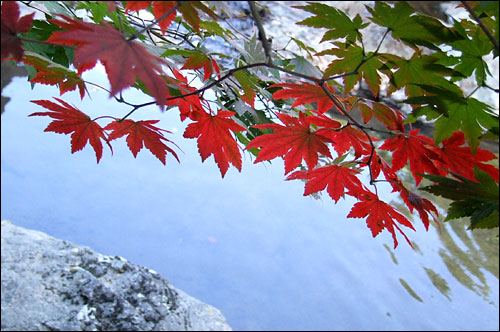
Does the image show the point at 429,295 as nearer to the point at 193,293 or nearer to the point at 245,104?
the point at 193,293

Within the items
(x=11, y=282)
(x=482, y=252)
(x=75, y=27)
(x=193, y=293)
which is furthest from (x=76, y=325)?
(x=482, y=252)

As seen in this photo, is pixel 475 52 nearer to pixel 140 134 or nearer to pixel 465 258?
pixel 140 134

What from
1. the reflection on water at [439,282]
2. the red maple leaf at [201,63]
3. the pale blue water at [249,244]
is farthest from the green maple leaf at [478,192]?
the reflection on water at [439,282]

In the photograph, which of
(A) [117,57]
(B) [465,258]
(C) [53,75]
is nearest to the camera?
(A) [117,57]

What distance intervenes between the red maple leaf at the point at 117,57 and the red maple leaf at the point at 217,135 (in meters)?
0.20

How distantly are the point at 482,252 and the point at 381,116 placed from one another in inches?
105

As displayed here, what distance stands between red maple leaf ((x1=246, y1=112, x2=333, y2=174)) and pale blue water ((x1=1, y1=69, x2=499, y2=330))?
4.99 feet

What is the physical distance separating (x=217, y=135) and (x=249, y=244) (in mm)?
1986

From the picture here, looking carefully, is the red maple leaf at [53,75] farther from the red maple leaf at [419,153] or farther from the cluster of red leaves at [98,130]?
the red maple leaf at [419,153]

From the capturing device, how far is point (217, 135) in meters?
0.46

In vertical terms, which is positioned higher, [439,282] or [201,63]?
[439,282]

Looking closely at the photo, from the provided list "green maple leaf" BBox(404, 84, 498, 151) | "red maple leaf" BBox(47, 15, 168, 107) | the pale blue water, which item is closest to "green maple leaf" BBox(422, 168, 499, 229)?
"green maple leaf" BBox(404, 84, 498, 151)

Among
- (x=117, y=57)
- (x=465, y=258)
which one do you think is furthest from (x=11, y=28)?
(x=465, y=258)

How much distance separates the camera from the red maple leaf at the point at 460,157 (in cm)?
39
